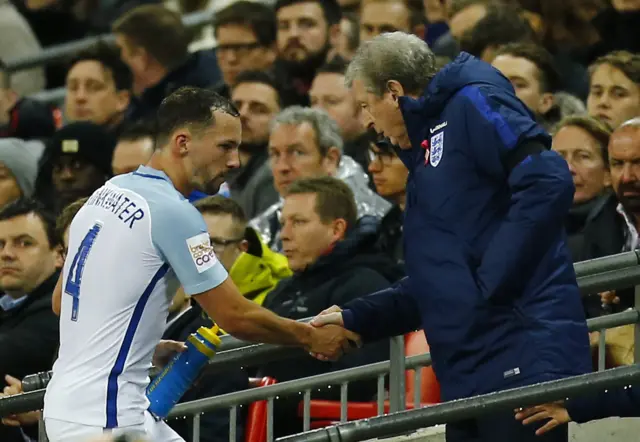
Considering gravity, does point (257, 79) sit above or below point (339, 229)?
above

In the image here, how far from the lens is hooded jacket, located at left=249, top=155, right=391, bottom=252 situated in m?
8.29

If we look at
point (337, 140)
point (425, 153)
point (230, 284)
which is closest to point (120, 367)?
point (230, 284)

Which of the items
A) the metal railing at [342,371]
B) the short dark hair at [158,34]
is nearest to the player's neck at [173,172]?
the metal railing at [342,371]

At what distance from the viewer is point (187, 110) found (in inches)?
198

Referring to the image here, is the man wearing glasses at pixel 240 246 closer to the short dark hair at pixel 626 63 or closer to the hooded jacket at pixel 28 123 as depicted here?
the short dark hair at pixel 626 63

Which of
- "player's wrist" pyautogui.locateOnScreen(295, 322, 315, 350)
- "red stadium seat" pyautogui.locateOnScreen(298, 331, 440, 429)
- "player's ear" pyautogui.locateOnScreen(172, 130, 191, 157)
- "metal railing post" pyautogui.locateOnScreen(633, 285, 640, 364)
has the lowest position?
"red stadium seat" pyautogui.locateOnScreen(298, 331, 440, 429)

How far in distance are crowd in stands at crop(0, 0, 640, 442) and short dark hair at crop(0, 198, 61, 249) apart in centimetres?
1

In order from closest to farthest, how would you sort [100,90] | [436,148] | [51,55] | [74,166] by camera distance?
[436,148] < [74,166] < [100,90] < [51,55]

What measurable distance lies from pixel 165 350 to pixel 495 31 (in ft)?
14.4

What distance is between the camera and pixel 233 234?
297 inches

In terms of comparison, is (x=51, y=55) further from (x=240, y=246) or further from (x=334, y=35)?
(x=240, y=246)

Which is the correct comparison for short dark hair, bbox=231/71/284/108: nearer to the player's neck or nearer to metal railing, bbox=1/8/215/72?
metal railing, bbox=1/8/215/72

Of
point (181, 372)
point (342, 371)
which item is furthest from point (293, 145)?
point (181, 372)

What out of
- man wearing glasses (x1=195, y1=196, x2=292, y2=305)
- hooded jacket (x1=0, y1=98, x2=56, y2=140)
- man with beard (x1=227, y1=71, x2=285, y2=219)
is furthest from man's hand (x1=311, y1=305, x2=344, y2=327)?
hooded jacket (x1=0, y1=98, x2=56, y2=140)
